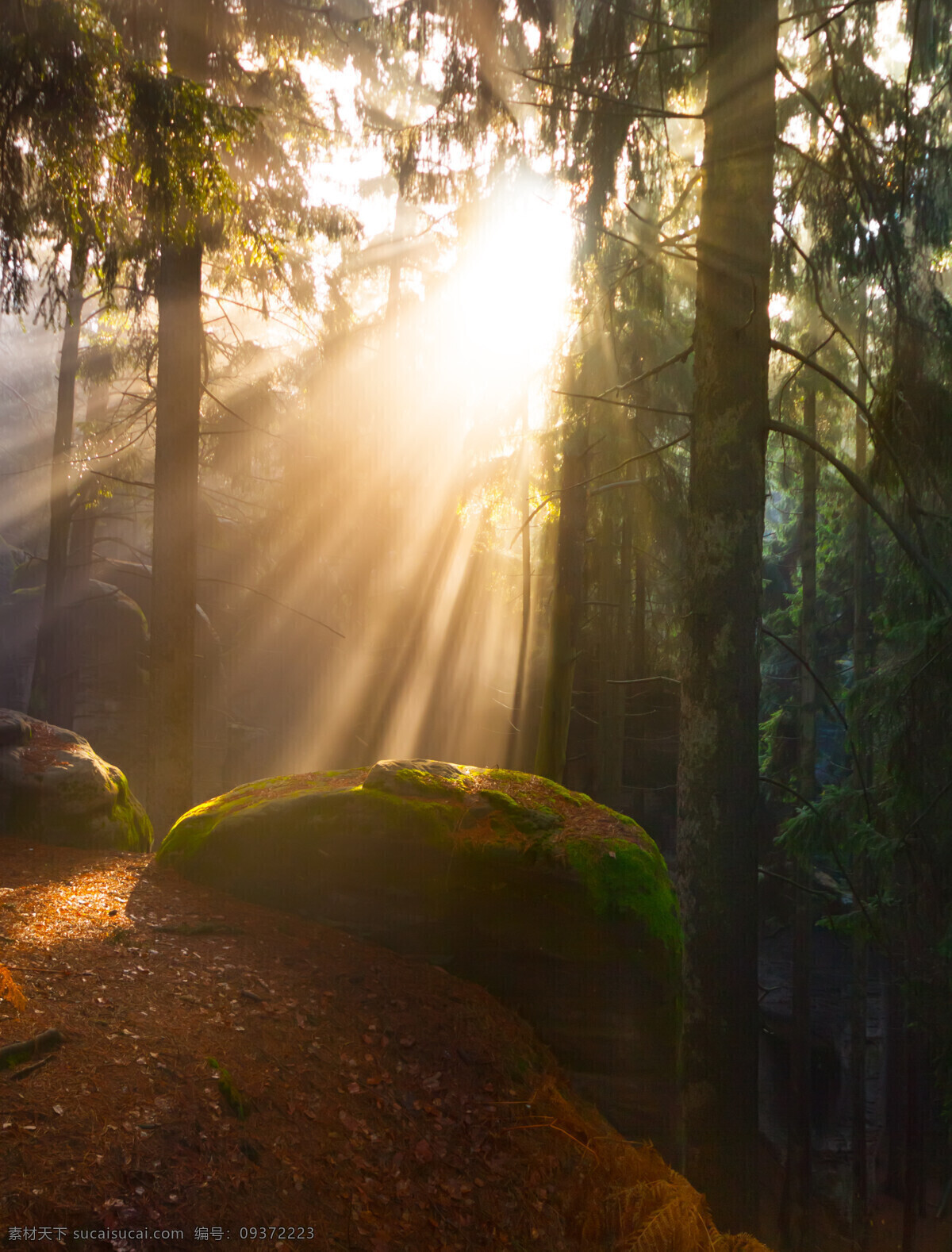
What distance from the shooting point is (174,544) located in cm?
840

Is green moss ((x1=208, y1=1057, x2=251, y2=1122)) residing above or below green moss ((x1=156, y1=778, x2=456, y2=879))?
below

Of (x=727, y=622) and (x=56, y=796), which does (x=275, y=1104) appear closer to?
(x=727, y=622)

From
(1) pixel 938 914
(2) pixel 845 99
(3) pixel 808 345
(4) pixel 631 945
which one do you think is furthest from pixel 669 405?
(4) pixel 631 945

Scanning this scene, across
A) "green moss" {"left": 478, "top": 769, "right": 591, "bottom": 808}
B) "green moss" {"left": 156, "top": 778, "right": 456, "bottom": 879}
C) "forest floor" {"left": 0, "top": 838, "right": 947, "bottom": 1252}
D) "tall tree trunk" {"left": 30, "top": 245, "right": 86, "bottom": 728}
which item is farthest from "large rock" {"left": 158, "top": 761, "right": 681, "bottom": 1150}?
"tall tree trunk" {"left": 30, "top": 245, "right": 86, "bottom": 728}

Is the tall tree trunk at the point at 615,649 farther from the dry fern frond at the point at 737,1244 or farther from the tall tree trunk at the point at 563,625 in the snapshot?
the dry fern frond at the point at 737,1244

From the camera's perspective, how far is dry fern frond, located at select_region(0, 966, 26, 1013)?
3592 mm

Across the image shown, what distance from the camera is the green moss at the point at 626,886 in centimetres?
536

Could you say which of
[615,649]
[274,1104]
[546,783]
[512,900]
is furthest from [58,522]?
[274,1104]

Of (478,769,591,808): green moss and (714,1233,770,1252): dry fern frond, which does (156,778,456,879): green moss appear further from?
(714,1233,770,1252): dry fern frond

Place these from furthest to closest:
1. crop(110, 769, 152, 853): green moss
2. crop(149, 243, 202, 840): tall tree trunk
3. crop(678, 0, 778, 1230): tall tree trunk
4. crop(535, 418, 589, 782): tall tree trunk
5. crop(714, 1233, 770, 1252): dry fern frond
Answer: crop(535, 418, 589, 782): tall tree trunk
crop(149, 243, 202, 840): tall tree trunk
crop(110, 769, 152, 853): green moss
crop(678, 0, 778, 1230): tall tree trunk
crop(714, 1233, 770, 1252): dry fern frond

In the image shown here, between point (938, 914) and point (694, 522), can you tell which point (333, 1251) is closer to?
point (694, 522)

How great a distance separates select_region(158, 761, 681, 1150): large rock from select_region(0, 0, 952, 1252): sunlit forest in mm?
141

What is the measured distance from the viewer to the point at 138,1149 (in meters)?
3.00

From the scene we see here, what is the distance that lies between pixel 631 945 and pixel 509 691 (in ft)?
58.4
